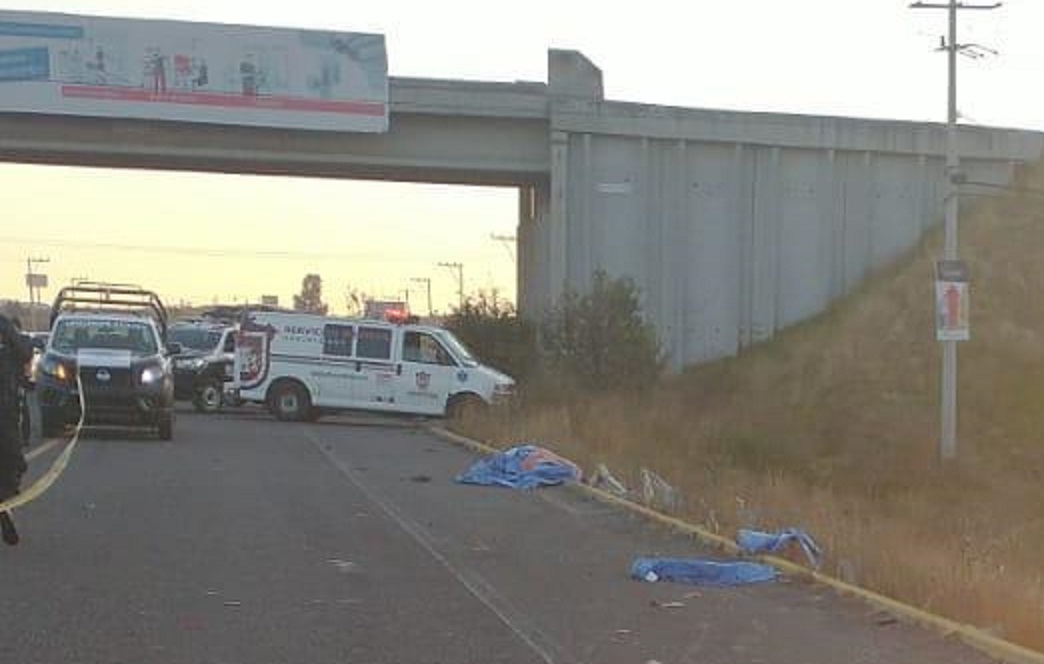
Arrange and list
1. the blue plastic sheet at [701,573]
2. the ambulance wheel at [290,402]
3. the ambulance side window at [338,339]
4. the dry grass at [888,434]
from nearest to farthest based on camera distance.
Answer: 1. the blue plastic sheet at [701,573]
2. the dry grass at [888,434]
3. the ambulance side window at [338,339]
4. the ambulance wheel at [290,402]

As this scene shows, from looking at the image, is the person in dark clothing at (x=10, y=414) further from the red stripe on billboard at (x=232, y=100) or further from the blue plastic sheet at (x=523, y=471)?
the red stripe on billboard at (x=232, y=100)

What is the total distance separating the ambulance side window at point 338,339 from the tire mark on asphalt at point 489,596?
1451cm

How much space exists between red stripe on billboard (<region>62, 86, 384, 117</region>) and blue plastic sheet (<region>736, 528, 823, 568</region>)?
2912 cm

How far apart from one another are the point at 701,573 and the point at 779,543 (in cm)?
112

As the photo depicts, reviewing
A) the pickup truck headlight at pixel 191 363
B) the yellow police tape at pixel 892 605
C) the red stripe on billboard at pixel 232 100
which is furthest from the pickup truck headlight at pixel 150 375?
the red stripe on billboard at pixel 232 100

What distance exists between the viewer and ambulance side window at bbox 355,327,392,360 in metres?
29.4

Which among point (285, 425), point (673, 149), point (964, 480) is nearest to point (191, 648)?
point (285, 425)

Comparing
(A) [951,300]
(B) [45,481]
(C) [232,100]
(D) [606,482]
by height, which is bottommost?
(D) [606,482]

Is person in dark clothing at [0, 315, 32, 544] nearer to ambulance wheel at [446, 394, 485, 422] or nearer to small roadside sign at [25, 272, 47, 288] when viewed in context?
ambulance wheel at [446, 394, 485, 422]

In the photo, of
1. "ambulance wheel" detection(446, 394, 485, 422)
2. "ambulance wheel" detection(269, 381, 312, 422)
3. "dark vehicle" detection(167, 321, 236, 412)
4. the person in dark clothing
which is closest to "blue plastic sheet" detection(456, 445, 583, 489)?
the person in dark clothing

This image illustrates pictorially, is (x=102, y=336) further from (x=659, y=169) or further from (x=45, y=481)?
(x=659, y=169)

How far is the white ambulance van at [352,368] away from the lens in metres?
29.4

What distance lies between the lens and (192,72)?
1497 inches

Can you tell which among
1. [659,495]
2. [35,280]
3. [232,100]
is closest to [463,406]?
[659,495]
